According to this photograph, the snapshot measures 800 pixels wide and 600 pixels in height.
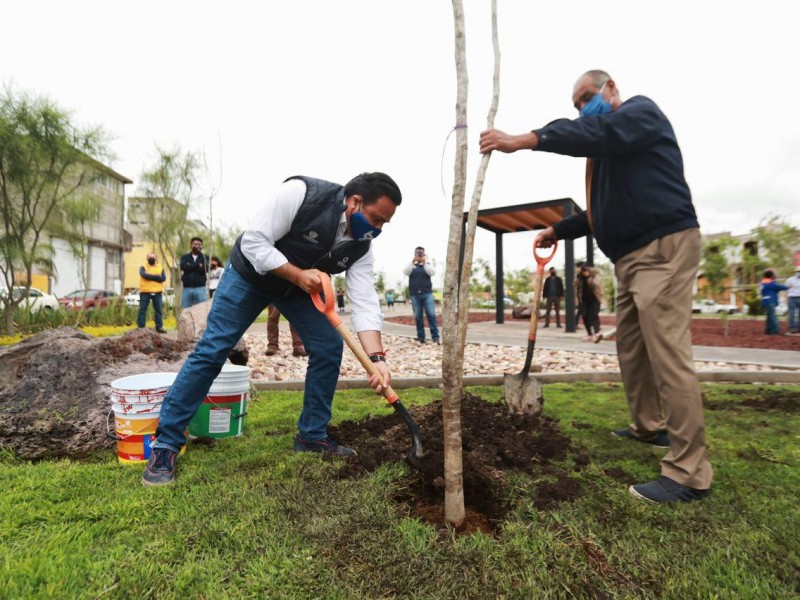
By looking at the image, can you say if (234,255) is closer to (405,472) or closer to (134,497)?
(134,497)

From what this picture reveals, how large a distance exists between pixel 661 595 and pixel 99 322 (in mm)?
13898

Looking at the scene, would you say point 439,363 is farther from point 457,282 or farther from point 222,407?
point 457,282

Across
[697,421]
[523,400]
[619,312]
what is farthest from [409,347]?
[697,421]

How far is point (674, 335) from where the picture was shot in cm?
221

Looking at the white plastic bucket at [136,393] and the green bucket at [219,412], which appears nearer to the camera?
the white plastic bucket at [136,393]

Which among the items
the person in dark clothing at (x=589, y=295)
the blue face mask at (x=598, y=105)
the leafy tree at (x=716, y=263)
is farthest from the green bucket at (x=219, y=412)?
the leafy tree at (x=716, y=263)

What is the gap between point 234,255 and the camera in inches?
102

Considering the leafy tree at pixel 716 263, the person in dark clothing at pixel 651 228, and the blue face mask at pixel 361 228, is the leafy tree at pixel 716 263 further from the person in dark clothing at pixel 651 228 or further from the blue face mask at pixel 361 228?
the blue face mask at pixel 361 228

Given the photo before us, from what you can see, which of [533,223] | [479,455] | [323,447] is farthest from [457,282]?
[533,223]

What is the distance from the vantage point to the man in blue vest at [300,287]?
7.63 ft

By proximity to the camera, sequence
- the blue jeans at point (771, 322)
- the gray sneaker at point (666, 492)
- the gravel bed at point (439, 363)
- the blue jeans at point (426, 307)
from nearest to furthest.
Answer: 1. the gray sneaker at point (666, 492)
2. the gravel bed at point (439, 363)
3. the blue jeans at point (426, 307)
4. the blue jeans at point (771, 322)

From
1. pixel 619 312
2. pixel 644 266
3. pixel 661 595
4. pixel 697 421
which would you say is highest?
pixel 644 266

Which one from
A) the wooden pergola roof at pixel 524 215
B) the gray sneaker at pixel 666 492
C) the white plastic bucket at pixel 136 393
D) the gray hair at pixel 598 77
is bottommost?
the gray sneaker at pixel 666 492

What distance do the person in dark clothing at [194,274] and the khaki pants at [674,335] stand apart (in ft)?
26.7
